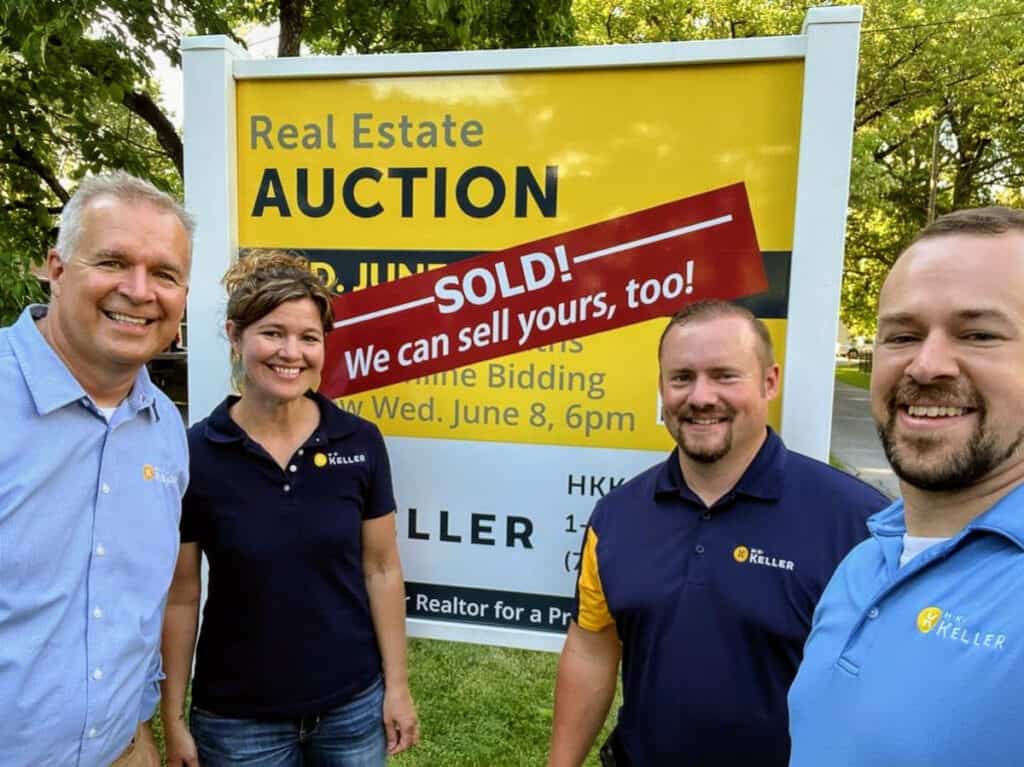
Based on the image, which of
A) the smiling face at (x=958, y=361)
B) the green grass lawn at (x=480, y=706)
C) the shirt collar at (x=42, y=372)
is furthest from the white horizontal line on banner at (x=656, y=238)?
the green grass lawn at (x=480, y=706)

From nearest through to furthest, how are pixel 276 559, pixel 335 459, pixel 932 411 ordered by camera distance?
pixel 932 411
pixel 276 559
pixel 335 459

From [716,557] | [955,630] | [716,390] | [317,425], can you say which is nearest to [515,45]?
[317,425]

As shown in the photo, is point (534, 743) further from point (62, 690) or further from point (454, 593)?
point (62, 690)

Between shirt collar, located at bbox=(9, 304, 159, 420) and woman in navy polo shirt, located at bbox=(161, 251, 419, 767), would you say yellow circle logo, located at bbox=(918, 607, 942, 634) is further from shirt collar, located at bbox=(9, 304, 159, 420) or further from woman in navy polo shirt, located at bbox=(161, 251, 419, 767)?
shirt collar, located at bbox=(9, 304, 159, 420)

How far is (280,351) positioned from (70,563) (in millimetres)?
655

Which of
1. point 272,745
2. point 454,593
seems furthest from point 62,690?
point 454,593

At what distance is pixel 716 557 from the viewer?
1641 mm

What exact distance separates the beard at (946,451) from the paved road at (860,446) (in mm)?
4608

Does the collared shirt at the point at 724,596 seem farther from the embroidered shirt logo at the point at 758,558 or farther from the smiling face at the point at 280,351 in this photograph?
the smiling face at the point at 280,351

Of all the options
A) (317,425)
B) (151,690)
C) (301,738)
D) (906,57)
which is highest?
(906,57)

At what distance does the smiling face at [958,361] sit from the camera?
1.10m

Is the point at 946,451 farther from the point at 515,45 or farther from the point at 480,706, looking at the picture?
the point at 515,45

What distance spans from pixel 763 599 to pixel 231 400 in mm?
1445

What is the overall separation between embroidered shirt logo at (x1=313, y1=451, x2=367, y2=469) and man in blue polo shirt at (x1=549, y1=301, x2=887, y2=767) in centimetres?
64
